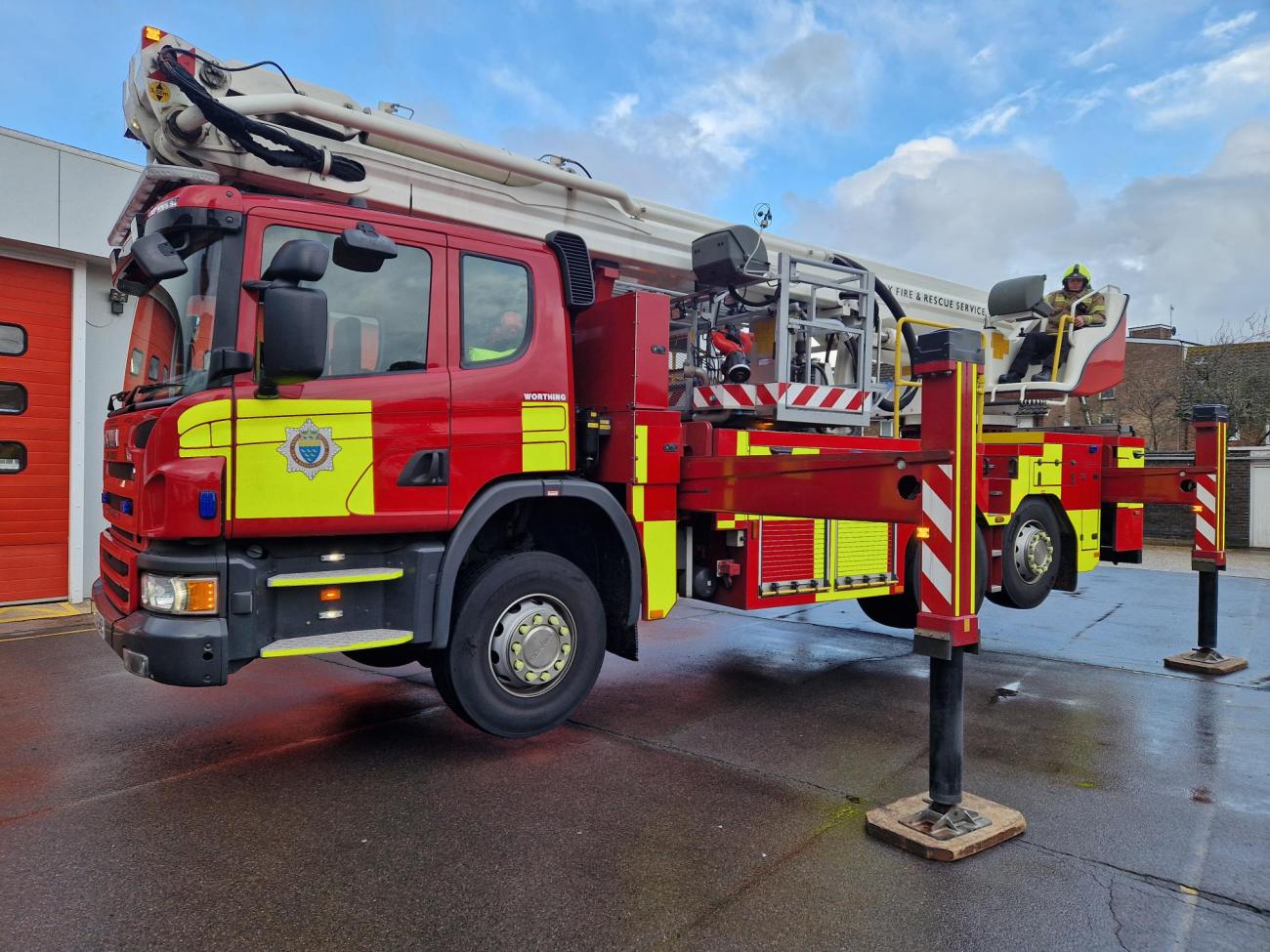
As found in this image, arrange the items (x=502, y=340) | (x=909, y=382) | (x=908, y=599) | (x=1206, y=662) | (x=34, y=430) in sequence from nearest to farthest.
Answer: (x=502, y=340)
(x=1206, y=662)
(x=909, y=382)
(x=908, y=599)
(x=34, y=430)

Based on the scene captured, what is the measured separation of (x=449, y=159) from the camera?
16.6 feet

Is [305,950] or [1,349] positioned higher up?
[1,349]

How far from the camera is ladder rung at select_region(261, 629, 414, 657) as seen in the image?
3.87 meters

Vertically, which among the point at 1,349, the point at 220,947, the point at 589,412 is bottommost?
the point at 220,947

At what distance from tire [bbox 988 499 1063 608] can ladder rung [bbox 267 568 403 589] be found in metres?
4.80

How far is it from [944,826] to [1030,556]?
13.2 ft

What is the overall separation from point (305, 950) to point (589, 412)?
3044 millimetres

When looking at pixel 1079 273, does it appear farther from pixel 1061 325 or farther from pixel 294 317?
pixel 294 317

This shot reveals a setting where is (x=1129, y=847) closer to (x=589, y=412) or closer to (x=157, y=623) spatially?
(x=589, y=412)

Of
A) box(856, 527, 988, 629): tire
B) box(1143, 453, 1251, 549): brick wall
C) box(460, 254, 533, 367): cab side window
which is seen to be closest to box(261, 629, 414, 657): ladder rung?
box(460, 254, 533, 367): cab side window

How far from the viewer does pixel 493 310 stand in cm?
462

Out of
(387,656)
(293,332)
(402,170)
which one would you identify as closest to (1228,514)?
(387,656)

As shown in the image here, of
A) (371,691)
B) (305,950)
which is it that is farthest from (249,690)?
(305,950)

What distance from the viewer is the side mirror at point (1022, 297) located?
27.6 feet
